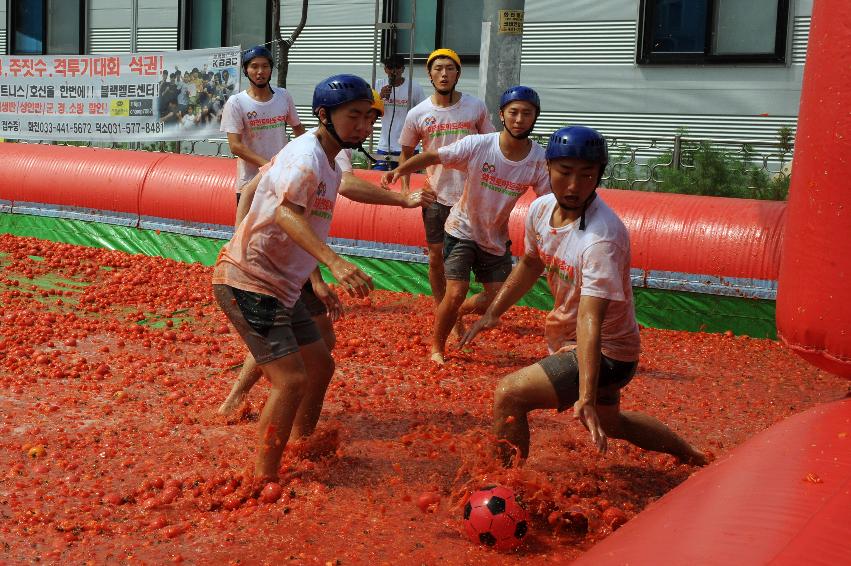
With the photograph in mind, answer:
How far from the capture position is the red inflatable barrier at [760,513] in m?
2.98

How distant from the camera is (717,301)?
10.2 meters

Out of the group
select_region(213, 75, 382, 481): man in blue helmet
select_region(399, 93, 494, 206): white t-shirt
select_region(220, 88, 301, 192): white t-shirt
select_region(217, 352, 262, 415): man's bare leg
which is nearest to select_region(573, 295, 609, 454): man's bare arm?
select_region(213, 75, 382, 481): man in blue helmet

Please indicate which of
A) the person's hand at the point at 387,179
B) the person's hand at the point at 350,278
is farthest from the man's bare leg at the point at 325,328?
the person's hand at the point at 387,179

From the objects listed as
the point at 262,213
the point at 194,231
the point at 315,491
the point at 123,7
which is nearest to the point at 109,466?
the point at 315,491

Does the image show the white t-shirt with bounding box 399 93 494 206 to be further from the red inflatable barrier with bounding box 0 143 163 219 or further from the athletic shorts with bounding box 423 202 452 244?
the red inflatable barrier with bounding box 0 143 163 219

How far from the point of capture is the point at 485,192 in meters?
8.44

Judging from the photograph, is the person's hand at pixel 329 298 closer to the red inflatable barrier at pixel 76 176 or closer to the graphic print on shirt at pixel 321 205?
the graphic print on shirt at pixel 321 205

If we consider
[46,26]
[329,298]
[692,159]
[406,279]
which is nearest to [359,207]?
[406,279]

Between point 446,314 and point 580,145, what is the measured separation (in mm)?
3770

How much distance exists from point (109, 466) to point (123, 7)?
63.6 feet

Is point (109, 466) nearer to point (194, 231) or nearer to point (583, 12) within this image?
point (194, 231)

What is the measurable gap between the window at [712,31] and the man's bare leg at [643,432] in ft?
35.9

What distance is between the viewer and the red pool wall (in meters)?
10.1

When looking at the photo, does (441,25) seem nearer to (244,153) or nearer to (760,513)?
(244,153)
